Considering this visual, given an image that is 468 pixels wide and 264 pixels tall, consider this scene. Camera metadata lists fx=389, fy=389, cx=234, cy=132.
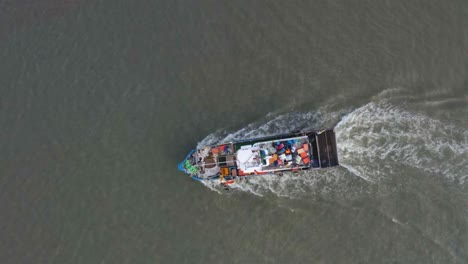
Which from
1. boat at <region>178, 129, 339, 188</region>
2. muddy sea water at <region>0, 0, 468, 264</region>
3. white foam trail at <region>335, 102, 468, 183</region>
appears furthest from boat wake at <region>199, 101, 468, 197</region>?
boat at <region>178, 129, 339, 188</region>

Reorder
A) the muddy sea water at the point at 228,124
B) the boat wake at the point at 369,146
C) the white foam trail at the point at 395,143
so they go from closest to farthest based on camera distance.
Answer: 1. the muddy sea water at the point at 228,124
2. the boat wake at the point at 369,146
3. the white foam trail at the point at 395,143

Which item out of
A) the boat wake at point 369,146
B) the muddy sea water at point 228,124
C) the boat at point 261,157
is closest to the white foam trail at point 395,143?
the boat wake at point 369,146

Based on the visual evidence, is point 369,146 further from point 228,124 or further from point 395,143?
point 228,124

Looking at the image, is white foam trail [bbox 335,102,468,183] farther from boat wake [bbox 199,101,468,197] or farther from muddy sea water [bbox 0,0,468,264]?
muddy sea water [bbox 0,0,468,264]

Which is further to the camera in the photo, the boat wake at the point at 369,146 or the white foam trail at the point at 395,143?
the white foam trail at the point at 395,143

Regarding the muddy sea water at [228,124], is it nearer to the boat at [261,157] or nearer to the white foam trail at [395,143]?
the white foam trail at [395,143]

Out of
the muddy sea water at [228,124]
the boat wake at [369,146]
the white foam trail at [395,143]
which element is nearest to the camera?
the muddy sea water at [228,124]
